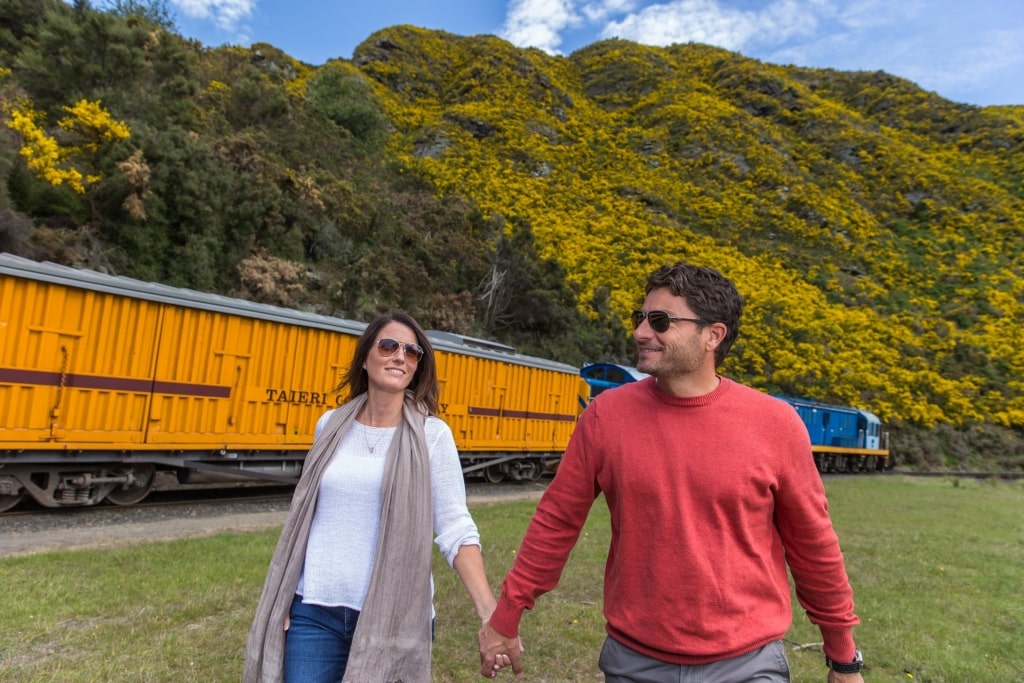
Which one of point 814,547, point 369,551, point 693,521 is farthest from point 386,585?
point 814,547

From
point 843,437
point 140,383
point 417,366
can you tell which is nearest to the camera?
point 417,366

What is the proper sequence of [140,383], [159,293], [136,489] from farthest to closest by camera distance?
[136,489]
[159,293]
[140,383]

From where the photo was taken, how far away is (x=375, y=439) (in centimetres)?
234

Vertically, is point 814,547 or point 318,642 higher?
point 814,547

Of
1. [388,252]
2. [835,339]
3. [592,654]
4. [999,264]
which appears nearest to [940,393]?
[835,339]

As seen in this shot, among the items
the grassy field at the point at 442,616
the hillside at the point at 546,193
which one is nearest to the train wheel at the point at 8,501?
the grassy field at the point at 442,616

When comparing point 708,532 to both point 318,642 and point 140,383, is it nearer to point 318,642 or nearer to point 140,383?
point 318,642

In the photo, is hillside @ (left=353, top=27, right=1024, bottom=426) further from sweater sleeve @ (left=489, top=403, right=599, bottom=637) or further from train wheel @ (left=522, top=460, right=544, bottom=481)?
sweater sleeve @ (left=489, top=403, right=599, bottom=637)

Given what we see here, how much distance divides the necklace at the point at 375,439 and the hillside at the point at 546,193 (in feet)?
50.6

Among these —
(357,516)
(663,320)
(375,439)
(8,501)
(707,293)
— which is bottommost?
(8,501)

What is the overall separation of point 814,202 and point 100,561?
5190 cm

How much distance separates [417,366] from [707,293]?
118 cm

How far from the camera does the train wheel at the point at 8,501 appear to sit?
8.41 meters

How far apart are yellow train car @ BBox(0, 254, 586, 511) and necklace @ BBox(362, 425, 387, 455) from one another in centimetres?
544
